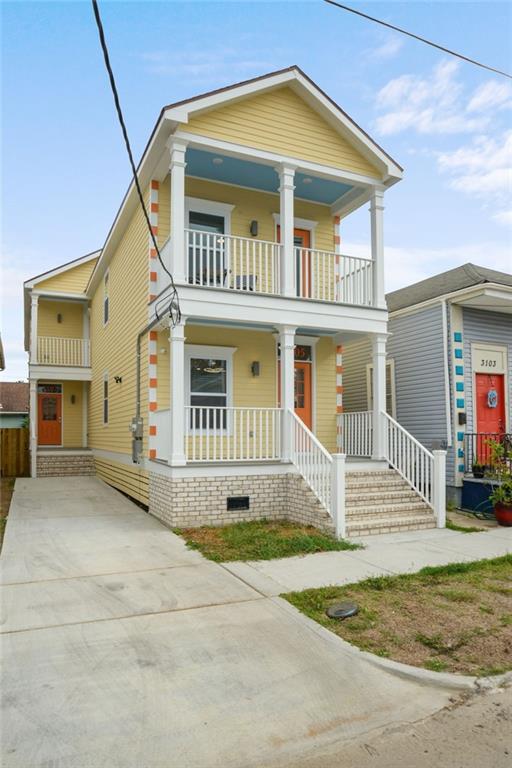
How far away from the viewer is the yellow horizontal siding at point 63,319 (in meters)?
19.0

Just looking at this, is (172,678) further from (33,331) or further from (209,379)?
(33,331)

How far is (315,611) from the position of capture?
484cm

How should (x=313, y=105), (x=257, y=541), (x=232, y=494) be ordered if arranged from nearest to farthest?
(x=257, y=541), (x=232, y=494), (x=313, y=105)

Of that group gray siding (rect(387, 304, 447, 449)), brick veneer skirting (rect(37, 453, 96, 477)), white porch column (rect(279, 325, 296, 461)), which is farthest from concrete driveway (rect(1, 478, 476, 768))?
brick veneer skirting (rect(37, 453, 96, 477))

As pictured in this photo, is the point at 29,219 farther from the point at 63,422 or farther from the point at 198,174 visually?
the point at 63,422

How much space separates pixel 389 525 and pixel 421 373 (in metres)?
5.05

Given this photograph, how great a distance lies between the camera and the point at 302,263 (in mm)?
10828

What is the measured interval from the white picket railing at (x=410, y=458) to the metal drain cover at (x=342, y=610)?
466 cm

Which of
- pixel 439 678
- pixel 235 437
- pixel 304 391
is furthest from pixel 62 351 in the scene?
pixel 439 678

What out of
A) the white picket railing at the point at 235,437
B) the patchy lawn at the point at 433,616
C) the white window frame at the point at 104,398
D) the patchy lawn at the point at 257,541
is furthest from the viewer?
the white window frame at the point at 104,398

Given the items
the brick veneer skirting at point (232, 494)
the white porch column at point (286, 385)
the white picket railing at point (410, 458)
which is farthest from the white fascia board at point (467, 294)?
the brick veneer skirting at point (232, 494)

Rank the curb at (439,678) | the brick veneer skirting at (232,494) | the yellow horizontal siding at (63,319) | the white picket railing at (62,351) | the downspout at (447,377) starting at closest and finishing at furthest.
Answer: the curb at (439,678), the brick veneer skirting at (232,494), the downspout at (447,377), the white picket railing at (62,351), the yellow horizontal siding at (63,319)

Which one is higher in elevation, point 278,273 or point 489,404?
point 278,273

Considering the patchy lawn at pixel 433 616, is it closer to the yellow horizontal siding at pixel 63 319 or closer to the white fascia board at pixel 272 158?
the white fascia board at pixel 272 158
